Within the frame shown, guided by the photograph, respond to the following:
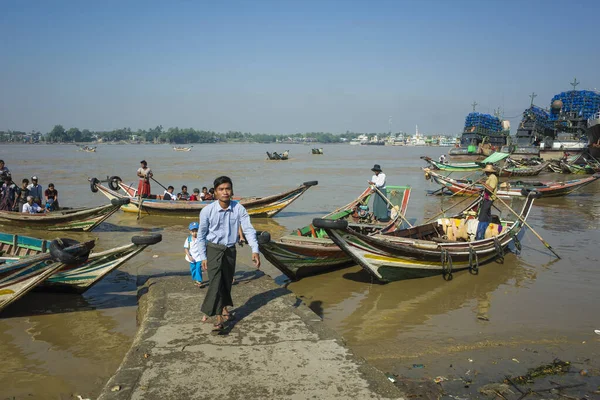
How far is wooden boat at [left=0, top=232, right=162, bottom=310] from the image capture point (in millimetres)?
5059

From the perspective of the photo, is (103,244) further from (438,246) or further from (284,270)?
(438,246)

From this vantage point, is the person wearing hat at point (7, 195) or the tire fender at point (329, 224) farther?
the person wearing hat at point (7, 195)

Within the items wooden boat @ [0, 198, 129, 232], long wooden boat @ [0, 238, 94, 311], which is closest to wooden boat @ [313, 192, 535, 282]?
long wooden boat @ [0, 238, 94, 311]

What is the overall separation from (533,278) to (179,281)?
6130 mm

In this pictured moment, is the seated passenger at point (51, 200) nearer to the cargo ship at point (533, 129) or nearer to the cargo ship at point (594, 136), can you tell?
the cargo ship at point (594, 136)

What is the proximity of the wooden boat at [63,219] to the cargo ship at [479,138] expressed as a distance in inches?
1575

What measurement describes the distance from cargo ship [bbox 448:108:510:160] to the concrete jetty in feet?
143

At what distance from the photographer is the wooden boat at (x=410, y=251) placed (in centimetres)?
660

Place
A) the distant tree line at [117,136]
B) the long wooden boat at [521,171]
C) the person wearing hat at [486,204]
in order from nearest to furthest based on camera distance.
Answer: the person wearing hat at [486,204], the long wooden boat at [521,171], the distant tree line at [117,136]

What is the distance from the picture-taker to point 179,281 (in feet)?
20.1

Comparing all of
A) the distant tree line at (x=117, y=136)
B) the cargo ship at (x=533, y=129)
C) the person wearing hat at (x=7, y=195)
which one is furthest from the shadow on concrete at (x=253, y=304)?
the distant tree line at (x=117, y=136)

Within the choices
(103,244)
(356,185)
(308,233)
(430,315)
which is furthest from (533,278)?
(356,185)

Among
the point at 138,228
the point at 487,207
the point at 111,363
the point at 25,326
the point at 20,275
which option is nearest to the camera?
the point at 111,363

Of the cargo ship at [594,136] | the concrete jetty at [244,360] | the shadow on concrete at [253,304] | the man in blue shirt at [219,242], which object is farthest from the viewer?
the cargo ship at [594,136]
